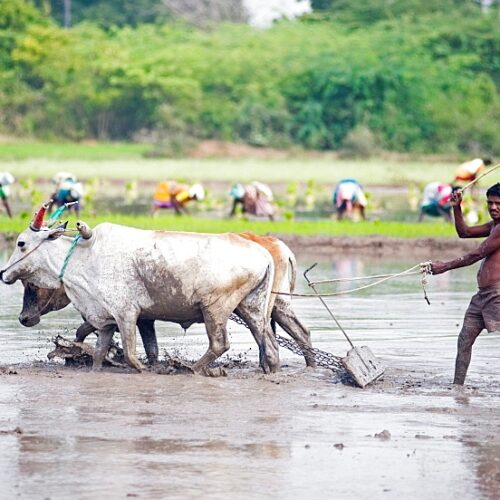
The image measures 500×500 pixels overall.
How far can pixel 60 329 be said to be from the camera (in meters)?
14.2

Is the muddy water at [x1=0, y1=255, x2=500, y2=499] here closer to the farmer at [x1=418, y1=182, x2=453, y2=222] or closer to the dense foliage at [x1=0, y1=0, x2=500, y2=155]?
the farmer at [x1=418, y1=182, x2=453, y2=222]

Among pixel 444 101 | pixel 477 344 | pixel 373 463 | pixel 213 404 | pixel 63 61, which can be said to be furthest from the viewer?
pixel 63 61

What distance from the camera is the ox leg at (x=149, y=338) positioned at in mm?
12180

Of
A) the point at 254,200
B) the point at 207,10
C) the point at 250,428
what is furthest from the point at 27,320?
the point at 207,10

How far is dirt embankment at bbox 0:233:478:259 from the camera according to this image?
74.0ft

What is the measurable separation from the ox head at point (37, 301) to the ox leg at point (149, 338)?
68cm

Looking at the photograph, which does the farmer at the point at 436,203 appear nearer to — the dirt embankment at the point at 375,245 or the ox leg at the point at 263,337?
the dirt embankment at the point at 375,245

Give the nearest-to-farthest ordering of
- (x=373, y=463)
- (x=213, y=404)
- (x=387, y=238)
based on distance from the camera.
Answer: (x=373, y=463) → (x=213, y=404) → (x=387, y=238)

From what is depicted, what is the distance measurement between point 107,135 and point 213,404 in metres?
49.3

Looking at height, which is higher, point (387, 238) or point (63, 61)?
point (387, 238)

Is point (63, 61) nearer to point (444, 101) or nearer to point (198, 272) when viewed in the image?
point (444, 101)

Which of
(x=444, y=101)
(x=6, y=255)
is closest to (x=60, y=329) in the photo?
(x=6, y=255)

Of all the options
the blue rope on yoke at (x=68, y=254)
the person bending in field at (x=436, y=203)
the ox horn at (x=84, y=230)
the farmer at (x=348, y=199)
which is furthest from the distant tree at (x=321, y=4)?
the ox horn at (x=84, y=230)

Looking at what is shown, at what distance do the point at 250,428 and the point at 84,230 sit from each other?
8.89 ft
